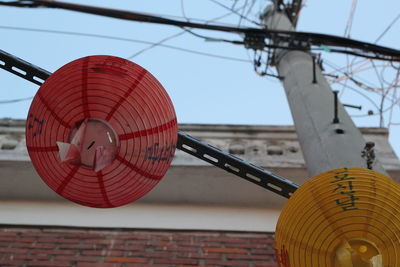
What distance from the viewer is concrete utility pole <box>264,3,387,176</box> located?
2.93 metres

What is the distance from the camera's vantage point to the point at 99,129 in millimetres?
1889

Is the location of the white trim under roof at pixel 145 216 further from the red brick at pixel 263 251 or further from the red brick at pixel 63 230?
the red brick at pixel 263 251

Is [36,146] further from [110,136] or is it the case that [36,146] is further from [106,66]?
[106,66]

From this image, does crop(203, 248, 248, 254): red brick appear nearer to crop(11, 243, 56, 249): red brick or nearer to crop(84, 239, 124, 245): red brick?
crop(84, 239, 124, 245): red brick

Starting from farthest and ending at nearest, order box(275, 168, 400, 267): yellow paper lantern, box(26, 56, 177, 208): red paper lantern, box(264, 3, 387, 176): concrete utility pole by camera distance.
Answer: box(264, 3, 387, 176): concrete utility pole
box(26, 56, 177, 208): red paper lantern
box(275, 168, 400, 267): yellow paper lantern

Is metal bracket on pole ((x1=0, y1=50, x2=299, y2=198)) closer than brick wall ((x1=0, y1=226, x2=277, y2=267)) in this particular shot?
Yes

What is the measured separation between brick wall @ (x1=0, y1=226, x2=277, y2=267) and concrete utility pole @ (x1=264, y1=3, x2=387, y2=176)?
1.39 meters

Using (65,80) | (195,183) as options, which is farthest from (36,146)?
(195,183)

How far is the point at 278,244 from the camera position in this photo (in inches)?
73.7

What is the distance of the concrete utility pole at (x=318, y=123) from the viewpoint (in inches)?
115

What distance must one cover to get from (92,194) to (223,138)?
343 centimetres

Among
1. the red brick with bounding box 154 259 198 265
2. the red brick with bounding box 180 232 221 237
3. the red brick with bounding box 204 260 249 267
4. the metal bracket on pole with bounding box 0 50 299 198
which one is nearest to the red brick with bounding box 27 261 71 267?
the red brick with bounding box 154 259 198 265

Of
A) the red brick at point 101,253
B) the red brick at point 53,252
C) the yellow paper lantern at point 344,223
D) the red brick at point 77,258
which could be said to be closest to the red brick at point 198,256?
the red brick at point 101,253

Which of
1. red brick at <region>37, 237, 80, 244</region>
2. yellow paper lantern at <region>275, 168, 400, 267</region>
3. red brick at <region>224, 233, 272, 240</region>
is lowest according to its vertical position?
yellow paper lantern at <region>275, 168, 400, 267</region>
